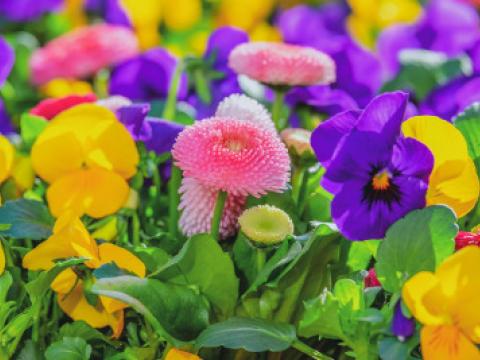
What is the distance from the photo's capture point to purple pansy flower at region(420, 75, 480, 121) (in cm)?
126

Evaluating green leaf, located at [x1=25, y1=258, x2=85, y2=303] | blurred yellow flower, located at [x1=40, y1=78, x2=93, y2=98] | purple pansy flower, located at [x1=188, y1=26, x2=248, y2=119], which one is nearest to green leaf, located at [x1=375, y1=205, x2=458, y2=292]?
green leaf, located at [x1=25, y1=258, x2=85, y2=303]

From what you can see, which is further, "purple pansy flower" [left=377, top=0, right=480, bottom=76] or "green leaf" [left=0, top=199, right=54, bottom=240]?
"purple pansy flower" [left=377, top=0, right=480, bottom=76]

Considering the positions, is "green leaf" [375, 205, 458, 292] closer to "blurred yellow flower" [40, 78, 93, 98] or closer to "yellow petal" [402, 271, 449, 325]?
"yellow petal" [402, 271, 449, 325]

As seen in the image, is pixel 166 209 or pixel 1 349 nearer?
pixel 1 349

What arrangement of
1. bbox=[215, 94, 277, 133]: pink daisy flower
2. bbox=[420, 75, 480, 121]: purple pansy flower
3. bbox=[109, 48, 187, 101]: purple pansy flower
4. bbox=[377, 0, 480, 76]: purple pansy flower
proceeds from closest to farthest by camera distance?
bbox=[215, 94, 277, 133]: pink daisy flower, bbox=[420, 75, 480, 121]: purple pansy flower, bbox=[109, 48, 187, 101]: purple pansy flower, bbox=[377, 0, 480, 76]: purple pansy flower

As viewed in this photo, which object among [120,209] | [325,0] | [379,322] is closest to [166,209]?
[120,209]

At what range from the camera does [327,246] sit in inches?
33.1

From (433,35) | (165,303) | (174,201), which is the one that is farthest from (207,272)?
(433,35)

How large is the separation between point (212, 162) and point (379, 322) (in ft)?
0.64

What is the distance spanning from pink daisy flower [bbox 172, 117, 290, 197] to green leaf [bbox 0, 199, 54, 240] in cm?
16

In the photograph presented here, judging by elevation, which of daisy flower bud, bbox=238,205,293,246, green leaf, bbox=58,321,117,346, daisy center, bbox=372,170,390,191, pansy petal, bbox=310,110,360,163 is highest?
pansy petal, bbox=310,110,360,163

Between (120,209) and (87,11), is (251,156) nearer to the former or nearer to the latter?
(120,209)

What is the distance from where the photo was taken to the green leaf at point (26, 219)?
89 cm

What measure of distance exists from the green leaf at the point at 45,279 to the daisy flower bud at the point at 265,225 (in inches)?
5.5
